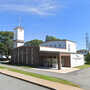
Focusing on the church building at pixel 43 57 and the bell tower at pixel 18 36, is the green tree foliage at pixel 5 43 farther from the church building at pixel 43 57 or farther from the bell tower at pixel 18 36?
the church building at pixel 43 57

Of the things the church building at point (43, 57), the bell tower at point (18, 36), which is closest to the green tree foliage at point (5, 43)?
the bell tower at point (18, 36)

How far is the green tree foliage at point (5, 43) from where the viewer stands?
42825 millimetres

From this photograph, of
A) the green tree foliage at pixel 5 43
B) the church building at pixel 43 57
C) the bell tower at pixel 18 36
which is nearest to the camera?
the church building at pixel 43 57

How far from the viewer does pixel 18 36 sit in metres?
45.6

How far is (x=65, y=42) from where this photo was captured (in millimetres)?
34719

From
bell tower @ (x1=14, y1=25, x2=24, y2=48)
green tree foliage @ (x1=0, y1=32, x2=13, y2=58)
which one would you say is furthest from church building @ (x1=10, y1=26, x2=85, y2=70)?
bell tower @ (x1=14, y1=25, x2=24, y2=48)

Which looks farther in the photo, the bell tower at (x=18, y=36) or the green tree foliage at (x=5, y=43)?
the bell tower at (x=18, y=36)

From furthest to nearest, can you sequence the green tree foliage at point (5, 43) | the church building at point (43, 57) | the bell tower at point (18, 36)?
the bell tower at point (18, 36)
the green tree foliage at point (5, 43)
the church building at point (43, 57)

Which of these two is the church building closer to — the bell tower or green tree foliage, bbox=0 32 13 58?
green tree foliage, bbox=0 32 13 58

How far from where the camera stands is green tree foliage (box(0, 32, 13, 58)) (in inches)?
1686

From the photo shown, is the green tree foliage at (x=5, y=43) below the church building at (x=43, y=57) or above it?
above

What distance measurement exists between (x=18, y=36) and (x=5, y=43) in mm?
5966

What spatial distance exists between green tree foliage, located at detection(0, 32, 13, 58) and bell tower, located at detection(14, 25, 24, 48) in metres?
2.05

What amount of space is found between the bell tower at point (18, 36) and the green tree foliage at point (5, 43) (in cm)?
205
